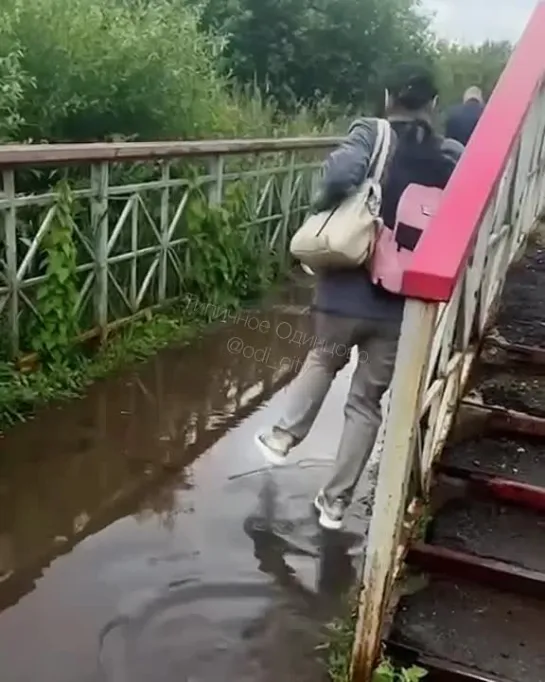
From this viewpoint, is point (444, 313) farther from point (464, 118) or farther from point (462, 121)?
point (464, 118)

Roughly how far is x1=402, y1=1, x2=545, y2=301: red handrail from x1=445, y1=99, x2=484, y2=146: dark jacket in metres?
1.79

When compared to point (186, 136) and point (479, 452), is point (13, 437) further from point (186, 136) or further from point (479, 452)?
point (186, 136)

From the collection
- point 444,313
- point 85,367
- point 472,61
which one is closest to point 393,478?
point 444,313

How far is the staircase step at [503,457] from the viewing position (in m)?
3.20

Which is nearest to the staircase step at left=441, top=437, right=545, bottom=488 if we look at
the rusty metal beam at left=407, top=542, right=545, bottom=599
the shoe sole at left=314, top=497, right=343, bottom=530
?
the rusty metal beam at left=407, top=542, right=545, bottom=599

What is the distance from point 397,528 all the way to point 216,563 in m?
1.11

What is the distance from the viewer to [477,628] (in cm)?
277

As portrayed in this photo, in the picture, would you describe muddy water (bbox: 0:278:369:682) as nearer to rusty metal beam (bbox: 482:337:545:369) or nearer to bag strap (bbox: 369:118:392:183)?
rusty metal beam (bbox: 482:337:545:369)

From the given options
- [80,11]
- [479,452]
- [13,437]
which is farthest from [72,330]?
[80,11]

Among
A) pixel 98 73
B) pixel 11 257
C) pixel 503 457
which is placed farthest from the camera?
pixel 98 73

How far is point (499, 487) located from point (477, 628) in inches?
22.5

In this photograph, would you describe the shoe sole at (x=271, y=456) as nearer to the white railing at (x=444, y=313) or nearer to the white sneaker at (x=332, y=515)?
the white sneaker at (x=332, y=515)

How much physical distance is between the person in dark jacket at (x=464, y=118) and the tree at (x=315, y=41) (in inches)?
304

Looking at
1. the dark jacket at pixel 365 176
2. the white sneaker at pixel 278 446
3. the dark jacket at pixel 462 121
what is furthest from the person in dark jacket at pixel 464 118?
the white sneaker at pixel 278 446
